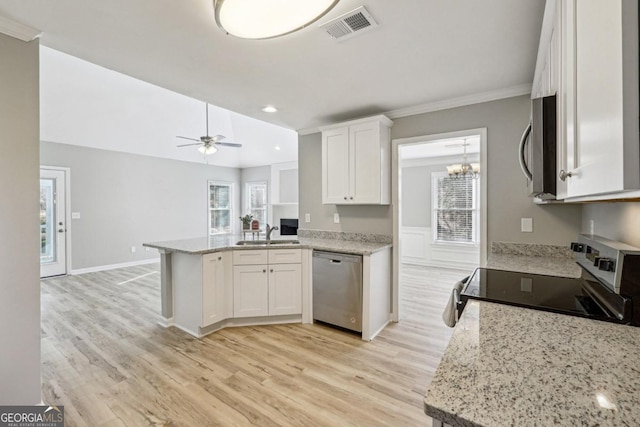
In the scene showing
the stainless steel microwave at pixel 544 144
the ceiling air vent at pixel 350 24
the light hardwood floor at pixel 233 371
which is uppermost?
the ceiling air vent at pixel 350 24

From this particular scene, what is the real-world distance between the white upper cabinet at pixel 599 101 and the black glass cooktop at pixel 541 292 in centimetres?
47

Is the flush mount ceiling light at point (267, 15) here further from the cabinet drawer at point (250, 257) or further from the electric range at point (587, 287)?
the cabinet drawer at point (250, 257)

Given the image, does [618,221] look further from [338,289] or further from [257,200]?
[257,200]

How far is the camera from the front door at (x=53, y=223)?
5406 mm

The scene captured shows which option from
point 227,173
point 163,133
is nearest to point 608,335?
point 163,133

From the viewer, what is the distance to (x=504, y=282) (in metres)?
1.62

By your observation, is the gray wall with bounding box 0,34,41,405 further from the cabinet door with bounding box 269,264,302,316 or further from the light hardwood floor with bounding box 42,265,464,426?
the cabinet door with bounding box 269,264,302,316

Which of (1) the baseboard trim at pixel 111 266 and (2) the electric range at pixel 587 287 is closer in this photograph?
(2) the electric range at pixel 587 287

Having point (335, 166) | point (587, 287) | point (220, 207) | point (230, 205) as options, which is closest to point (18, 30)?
point (335, 166)

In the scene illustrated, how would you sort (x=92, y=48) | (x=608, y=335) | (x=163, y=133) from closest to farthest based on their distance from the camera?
(x=608, y=335), (x=92, y=48), (x=163, y=133)

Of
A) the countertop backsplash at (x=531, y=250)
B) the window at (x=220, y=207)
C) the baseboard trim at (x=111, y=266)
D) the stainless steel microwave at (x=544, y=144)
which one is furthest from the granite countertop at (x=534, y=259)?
the window at (x=220, y=207)

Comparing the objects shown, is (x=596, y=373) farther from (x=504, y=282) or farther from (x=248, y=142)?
(x=248, y=142)

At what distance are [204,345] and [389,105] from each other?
3.09 meters

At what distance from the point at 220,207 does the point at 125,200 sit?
2.59 metres
